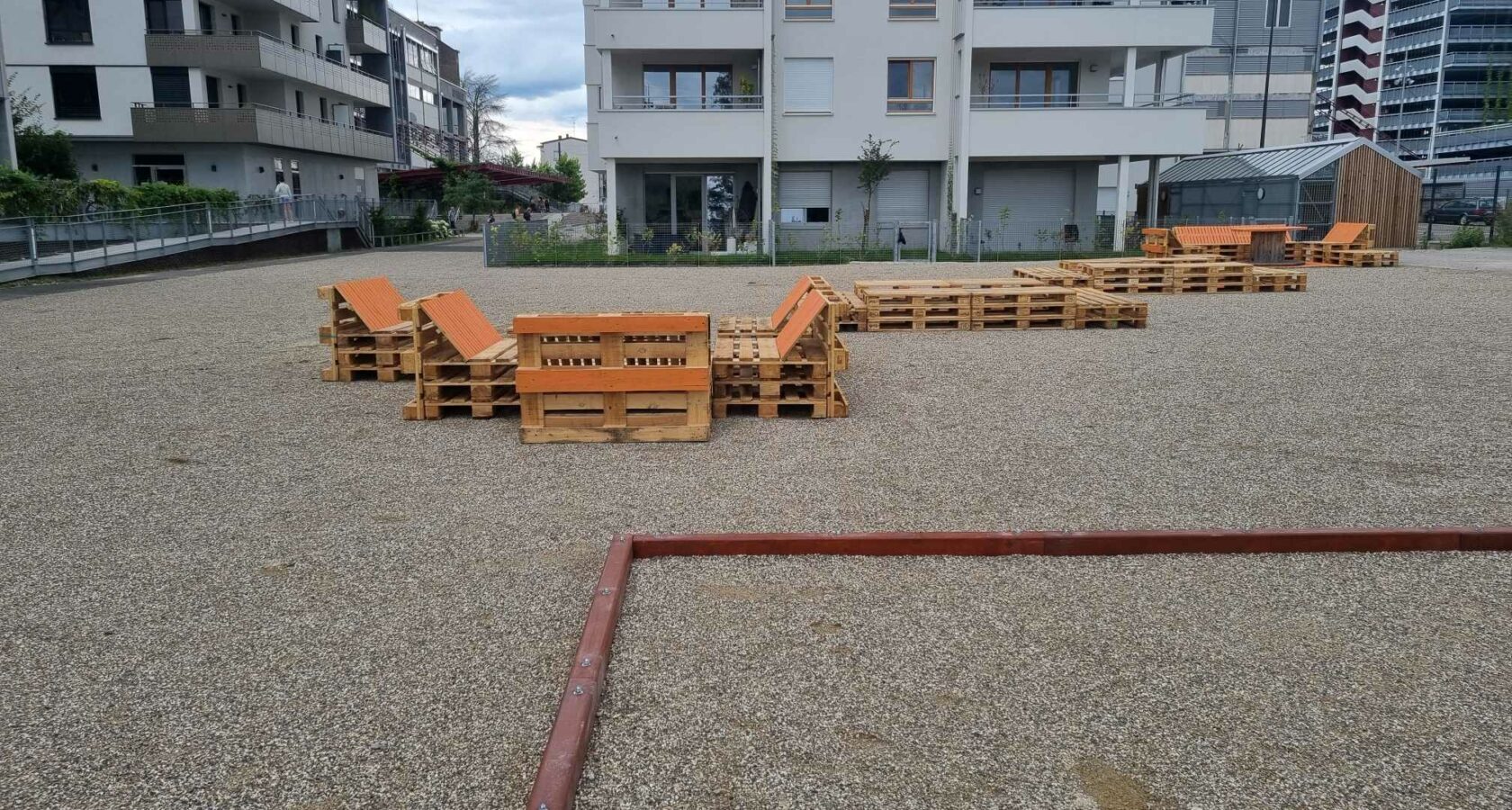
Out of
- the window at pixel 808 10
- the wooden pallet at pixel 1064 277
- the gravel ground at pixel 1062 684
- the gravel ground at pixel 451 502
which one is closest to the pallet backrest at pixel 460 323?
the gravel ground at pixel 451 502

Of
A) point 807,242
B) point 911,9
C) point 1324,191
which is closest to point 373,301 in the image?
point 807,242

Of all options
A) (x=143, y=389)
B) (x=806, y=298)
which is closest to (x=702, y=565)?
(x=806, y=298)

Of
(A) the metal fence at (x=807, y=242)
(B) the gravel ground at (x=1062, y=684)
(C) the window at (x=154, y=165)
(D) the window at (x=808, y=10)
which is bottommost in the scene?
(B) the gravel ground at (x=1062, y=684)

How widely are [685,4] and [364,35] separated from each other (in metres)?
28.4

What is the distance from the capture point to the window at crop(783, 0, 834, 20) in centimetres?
3381

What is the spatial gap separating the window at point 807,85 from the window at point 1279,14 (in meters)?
46.6

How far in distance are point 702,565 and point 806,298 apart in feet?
14.6

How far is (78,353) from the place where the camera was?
12.9 meters

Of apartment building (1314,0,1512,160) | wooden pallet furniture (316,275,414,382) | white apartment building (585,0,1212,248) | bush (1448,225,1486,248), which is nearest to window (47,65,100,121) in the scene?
white apartment building (585,0,1212,248)

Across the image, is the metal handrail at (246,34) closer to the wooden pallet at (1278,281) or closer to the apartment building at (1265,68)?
the wooden pallet at (1278,281)

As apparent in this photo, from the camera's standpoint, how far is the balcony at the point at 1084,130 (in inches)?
1302

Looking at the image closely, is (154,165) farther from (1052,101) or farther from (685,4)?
(1052,101)

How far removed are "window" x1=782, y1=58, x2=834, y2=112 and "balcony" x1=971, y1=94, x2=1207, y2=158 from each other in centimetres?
456

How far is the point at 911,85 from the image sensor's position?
34438mm
